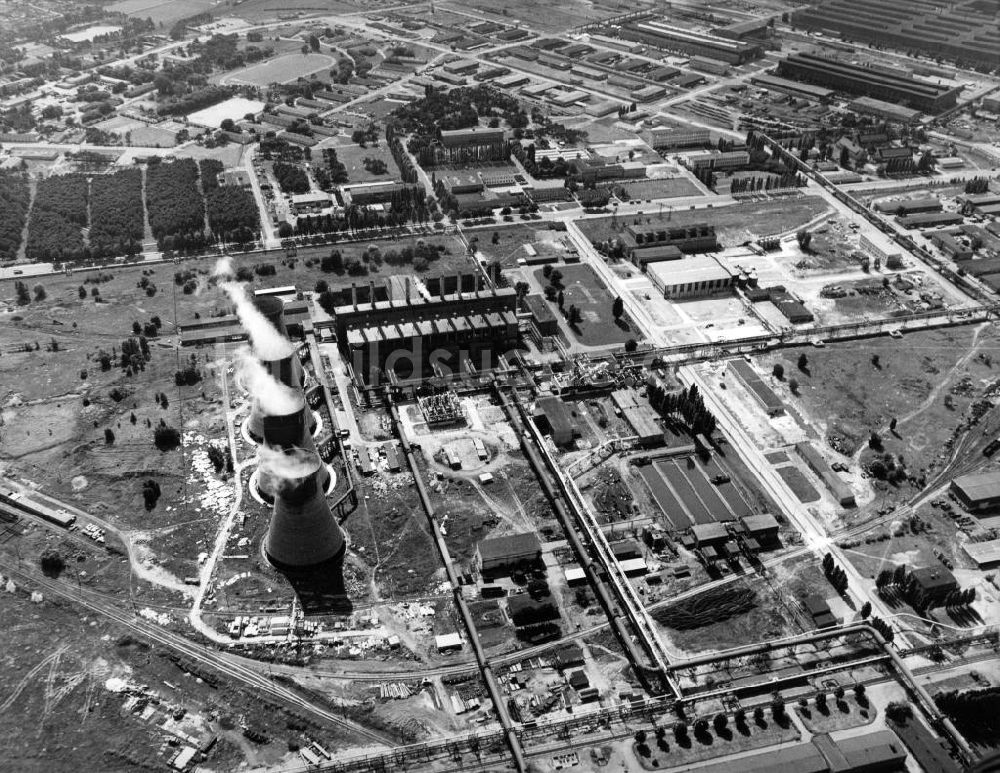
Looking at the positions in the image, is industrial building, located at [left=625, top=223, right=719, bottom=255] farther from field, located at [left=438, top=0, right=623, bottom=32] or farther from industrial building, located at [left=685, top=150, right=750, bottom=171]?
field, located at [left=438, top=0, right=623, bottom=32]

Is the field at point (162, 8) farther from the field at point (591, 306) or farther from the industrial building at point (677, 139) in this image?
the field at point (591, 306)

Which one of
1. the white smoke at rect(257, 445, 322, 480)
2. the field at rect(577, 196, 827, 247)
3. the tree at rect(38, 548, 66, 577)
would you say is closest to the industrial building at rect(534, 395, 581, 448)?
the white smoke at rect(257, 445, 322, 480)

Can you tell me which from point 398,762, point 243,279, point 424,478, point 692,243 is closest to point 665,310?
point 692,243

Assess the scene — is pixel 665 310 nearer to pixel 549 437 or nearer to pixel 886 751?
pixel 549 437

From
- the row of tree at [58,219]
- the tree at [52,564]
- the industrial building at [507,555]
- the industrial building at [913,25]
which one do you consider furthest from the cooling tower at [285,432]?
the industrial building at [913,25]

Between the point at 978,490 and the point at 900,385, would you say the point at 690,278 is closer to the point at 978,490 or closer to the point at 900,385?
the point at 900,385

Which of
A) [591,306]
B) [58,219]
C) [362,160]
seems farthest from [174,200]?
[591,306]
